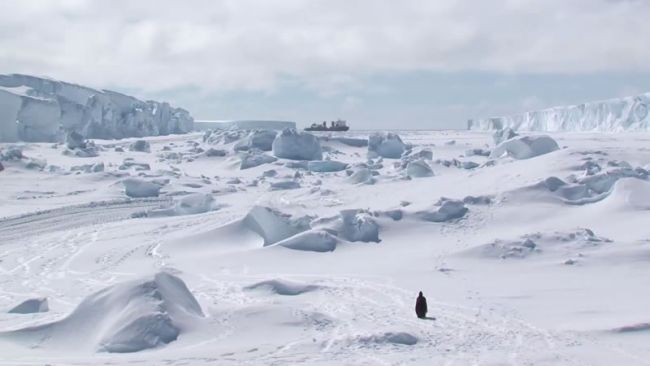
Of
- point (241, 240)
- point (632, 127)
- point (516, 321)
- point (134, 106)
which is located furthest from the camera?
point (134, 106)

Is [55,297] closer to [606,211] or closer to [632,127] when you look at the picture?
[606,211]

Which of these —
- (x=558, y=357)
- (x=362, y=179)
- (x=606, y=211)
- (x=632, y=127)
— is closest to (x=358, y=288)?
(x=558, y=357)

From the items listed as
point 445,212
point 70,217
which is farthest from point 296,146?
point 445,212

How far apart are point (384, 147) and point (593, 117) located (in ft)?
110

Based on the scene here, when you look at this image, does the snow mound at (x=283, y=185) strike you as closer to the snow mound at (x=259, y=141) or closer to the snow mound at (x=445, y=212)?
the snow mound at (x=445, y=212)

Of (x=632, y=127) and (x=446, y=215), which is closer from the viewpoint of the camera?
(x=446, y=215)

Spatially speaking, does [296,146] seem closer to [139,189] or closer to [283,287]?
[139,189]

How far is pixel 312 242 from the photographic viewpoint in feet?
55.2

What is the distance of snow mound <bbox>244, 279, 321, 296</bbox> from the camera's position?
1280cm

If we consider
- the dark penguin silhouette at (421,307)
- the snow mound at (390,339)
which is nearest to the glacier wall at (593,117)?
the dark penguin silhouette at (421,307)

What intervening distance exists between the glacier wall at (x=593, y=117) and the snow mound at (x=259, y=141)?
31376 mm

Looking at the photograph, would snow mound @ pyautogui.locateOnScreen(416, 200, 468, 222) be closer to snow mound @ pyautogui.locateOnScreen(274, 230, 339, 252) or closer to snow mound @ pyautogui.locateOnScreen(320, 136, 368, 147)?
snow mound @ pyautogui.locateOnScreen(274, 230, 339, 252)

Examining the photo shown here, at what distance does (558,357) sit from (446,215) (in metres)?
9.43

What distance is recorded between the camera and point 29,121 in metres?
50.6
